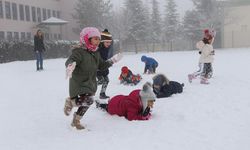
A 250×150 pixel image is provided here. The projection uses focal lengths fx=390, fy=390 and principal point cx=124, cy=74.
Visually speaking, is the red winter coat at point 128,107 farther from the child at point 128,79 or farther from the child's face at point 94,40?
the child at point 128,79

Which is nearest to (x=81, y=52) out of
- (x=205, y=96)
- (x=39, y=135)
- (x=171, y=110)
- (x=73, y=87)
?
(x=73, y=87)

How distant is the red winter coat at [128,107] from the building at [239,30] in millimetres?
55083

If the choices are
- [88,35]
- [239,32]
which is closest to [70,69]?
[88,35]

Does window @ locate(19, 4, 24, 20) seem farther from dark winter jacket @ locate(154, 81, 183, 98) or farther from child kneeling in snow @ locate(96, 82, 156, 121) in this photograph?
child kneeling in snow @ locate(96, 82, 156, 121)

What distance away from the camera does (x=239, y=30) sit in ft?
199

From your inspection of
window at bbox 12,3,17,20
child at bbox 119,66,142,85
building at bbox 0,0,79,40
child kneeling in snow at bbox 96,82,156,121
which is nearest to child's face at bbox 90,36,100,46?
child kneeling in snow at bbox 96,82,156,121

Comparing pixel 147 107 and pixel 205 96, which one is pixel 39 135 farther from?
pixel 205 96

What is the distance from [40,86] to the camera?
12336 millimetres

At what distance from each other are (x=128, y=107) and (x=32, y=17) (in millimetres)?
45026

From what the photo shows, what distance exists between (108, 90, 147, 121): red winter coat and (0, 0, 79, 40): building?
32.7 meters

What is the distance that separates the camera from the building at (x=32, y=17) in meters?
43.9

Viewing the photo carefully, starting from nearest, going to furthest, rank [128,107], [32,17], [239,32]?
[128,107], [32,17], [239,32]

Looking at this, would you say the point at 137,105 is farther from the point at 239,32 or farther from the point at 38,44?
the point at 239,32

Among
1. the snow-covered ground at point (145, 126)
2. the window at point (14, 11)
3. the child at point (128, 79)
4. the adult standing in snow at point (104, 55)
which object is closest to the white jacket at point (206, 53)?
the snow-covered ground at point (145, 126)
